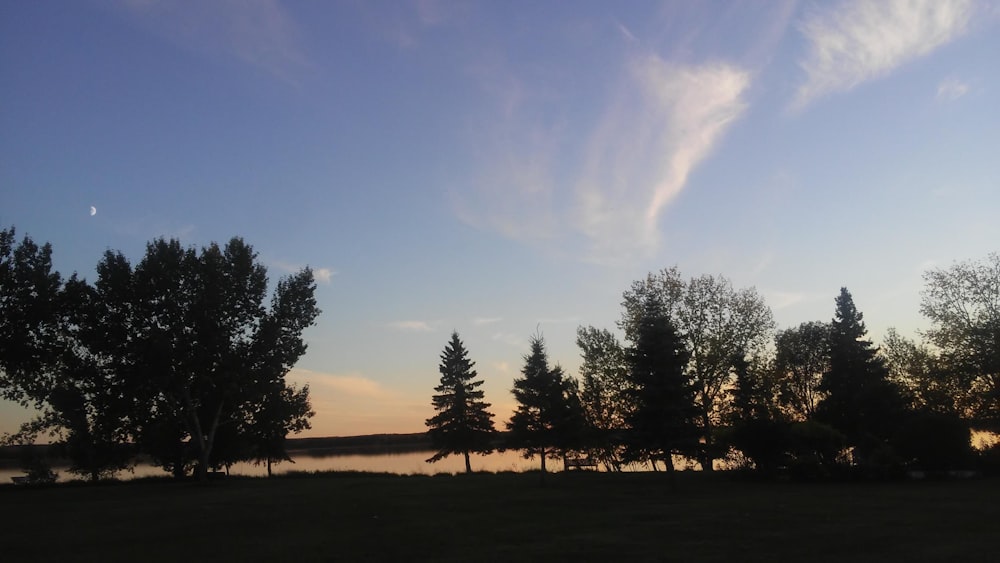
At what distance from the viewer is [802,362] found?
5912cm

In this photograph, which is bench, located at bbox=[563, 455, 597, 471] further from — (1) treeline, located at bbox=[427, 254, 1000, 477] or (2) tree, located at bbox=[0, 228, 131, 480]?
(2) tree, located at bbox=[0, 228, 131, 480]

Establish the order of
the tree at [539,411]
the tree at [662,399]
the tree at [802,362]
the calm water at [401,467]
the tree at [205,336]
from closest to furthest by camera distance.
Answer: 1. the tree at [662,399]
2. the tree at [539,411]
3. the tree at [205,336]
4. the calm water at [401,467]
5. the tree at [802,362]

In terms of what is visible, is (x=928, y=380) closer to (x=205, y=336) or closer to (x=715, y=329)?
(x=715, y=329)

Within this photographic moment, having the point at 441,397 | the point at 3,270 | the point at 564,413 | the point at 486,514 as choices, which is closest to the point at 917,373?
the point at 564,413

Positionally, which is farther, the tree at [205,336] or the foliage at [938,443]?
the tree at [205,336]

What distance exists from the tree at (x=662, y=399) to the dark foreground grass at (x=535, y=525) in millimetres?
2060

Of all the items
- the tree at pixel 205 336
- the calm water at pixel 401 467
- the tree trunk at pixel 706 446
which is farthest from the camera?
the calm water at pixel 401 467

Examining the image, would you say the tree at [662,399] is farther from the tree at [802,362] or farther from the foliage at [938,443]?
the tree at [802,362]

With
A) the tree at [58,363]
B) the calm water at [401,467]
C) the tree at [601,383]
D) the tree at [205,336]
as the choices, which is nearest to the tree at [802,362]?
the tree at [601,383]

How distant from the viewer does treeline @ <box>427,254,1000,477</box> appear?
2819 centimetres

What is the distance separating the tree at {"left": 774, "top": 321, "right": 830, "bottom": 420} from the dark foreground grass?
3245 cm

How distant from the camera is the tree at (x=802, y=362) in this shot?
57.5 metres

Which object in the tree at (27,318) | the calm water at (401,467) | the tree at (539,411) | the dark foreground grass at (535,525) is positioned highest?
the tree at (27,318)

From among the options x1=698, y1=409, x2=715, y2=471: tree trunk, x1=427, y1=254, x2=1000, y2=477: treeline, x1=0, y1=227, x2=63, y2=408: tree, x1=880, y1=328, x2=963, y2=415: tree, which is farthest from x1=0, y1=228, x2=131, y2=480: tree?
x1=880, y1=328, x2=963, y2=415: tree
